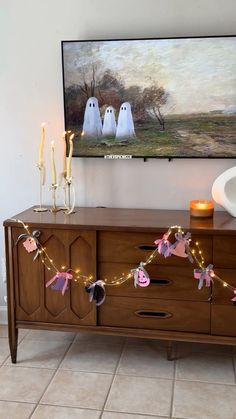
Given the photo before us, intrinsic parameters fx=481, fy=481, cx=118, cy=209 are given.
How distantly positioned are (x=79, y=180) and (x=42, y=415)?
1296 mm

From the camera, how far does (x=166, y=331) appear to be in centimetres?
242

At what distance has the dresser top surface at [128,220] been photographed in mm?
2330

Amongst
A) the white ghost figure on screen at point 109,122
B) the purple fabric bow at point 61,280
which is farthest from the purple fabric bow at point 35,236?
the white ghost figure on screen at point 109,122

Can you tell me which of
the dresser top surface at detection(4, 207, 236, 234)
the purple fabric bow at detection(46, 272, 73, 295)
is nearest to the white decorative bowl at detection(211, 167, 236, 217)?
the dresser top surface at detection(4, 207, 236, 234)

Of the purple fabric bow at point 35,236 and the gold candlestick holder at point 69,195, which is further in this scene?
the gold candlestick holder at point 69,195

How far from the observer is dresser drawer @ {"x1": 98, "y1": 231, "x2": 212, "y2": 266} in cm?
235

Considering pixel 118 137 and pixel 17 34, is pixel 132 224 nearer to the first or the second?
pixel 118 137

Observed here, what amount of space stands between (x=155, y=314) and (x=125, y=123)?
3.41ft

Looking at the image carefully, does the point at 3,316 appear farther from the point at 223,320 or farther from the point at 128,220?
the point at 223,320

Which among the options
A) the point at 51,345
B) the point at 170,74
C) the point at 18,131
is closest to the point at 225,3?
the point at 170,74

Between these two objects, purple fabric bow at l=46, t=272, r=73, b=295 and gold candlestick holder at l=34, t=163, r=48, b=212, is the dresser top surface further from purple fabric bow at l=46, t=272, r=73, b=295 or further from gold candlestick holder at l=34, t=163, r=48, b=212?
purple fabric bow at l=46, t=272, r=73, b=295

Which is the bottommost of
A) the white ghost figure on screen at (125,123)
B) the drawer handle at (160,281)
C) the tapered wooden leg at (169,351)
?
the tapered wooden leg at (169,351)

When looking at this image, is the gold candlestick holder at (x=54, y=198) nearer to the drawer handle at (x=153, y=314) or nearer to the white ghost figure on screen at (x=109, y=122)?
the white ghost figure on screen at (x=109, y=122)

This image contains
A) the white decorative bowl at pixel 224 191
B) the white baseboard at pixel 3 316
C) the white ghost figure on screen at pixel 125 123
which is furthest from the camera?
the white baseboard at pixel 3 316
